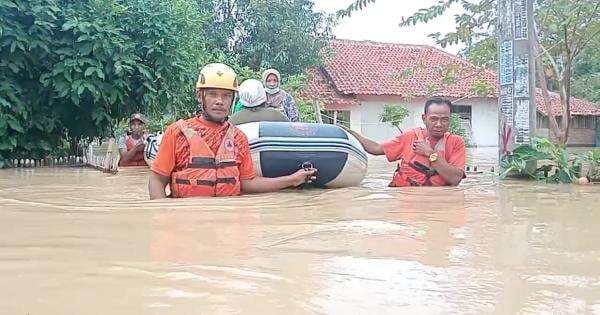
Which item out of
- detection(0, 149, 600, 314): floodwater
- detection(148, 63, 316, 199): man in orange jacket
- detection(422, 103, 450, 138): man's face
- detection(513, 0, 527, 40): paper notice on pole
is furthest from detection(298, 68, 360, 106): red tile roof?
detection(0, 149, 600, 314): floodwater

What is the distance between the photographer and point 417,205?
415 centimetres

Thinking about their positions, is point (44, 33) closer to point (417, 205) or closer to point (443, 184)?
point (443, 184)

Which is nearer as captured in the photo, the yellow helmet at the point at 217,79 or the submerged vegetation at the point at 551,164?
the yellow helmet at the point at 217,79

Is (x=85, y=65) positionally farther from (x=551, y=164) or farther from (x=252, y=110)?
(x=551, y=164)

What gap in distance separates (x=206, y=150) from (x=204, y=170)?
0.51 feet

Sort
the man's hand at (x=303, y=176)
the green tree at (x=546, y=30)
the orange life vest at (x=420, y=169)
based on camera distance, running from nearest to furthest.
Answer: the man's hand at (x=303, y=176)
the orange life vest at (x=420, y=169)
the green tree at (x=546, y=30)

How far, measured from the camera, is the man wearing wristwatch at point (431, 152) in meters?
5.25

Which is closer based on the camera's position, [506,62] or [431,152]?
[431,152]

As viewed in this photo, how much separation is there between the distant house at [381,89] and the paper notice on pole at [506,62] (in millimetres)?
13592

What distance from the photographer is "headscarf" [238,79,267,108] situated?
556 cm

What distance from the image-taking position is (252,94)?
5.61 metres

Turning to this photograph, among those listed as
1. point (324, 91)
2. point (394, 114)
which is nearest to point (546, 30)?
point (394, 114)

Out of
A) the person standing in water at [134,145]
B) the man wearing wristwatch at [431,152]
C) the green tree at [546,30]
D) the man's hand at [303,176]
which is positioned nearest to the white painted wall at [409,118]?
the green tree at [546,30]

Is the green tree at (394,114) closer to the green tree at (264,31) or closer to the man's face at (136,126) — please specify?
the green tree at (264,31)
